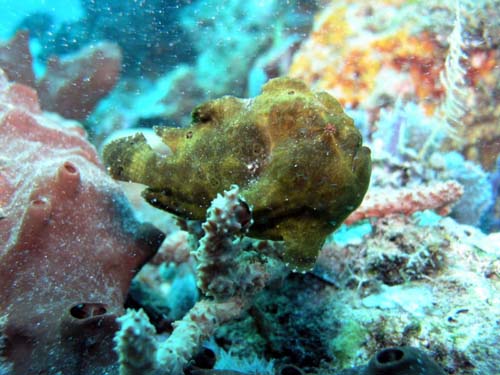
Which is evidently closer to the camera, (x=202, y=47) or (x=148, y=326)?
(x=148, y=326)

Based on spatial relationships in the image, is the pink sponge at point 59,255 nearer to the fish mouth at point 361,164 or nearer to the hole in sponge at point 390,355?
the hole in sponge at point 390,355

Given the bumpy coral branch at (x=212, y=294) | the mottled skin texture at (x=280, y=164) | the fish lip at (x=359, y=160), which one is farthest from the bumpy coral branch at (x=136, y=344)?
the fish lip at (x=359, y=160)

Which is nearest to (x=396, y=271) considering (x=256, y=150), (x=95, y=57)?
(x=256, y=150)

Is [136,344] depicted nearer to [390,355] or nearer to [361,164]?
[390,355]

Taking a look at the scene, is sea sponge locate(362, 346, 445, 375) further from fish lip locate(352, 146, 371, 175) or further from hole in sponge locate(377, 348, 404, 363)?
fish lip locate(352, 146, 371, 175)

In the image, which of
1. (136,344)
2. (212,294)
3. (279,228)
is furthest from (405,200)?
(136,344)

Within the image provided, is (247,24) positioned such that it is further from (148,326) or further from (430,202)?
(148,326)
